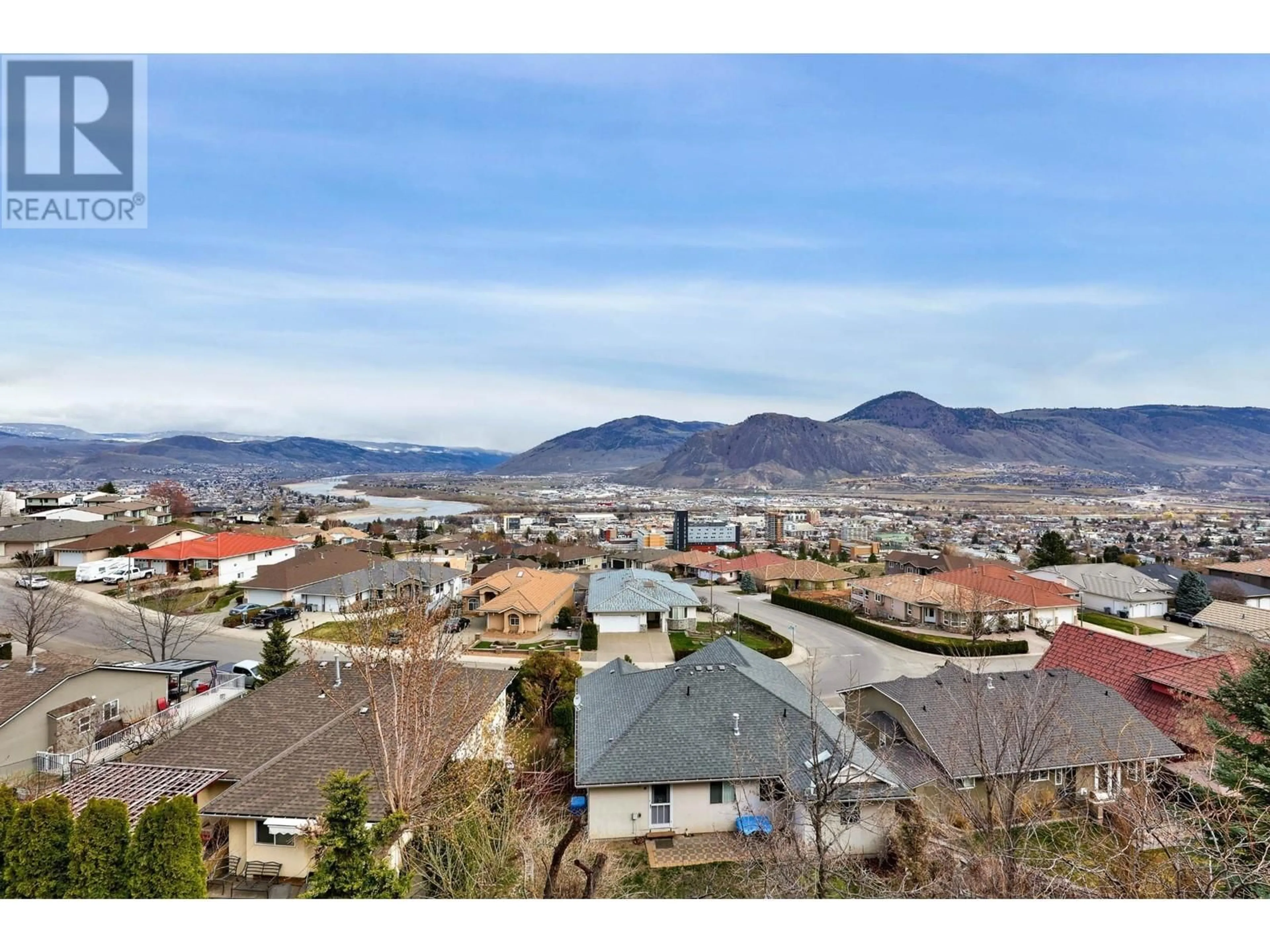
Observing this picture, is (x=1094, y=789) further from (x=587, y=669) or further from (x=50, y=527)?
(x=50, y=527)

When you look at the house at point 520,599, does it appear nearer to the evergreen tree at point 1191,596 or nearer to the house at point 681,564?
the house at point 681,564

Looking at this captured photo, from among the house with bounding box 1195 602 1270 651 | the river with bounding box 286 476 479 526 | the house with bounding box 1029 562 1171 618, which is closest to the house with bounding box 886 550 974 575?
the house with bounding box 1029 562 1171 618

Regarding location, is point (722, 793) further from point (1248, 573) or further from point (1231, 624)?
point (1248, 573)

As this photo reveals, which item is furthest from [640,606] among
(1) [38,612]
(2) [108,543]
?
(2) [108,543]

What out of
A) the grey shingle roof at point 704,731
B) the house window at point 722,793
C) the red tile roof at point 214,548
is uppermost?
the red tile roof at point 214,548

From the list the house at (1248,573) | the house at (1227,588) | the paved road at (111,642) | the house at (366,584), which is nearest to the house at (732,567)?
the house at (366,584)
